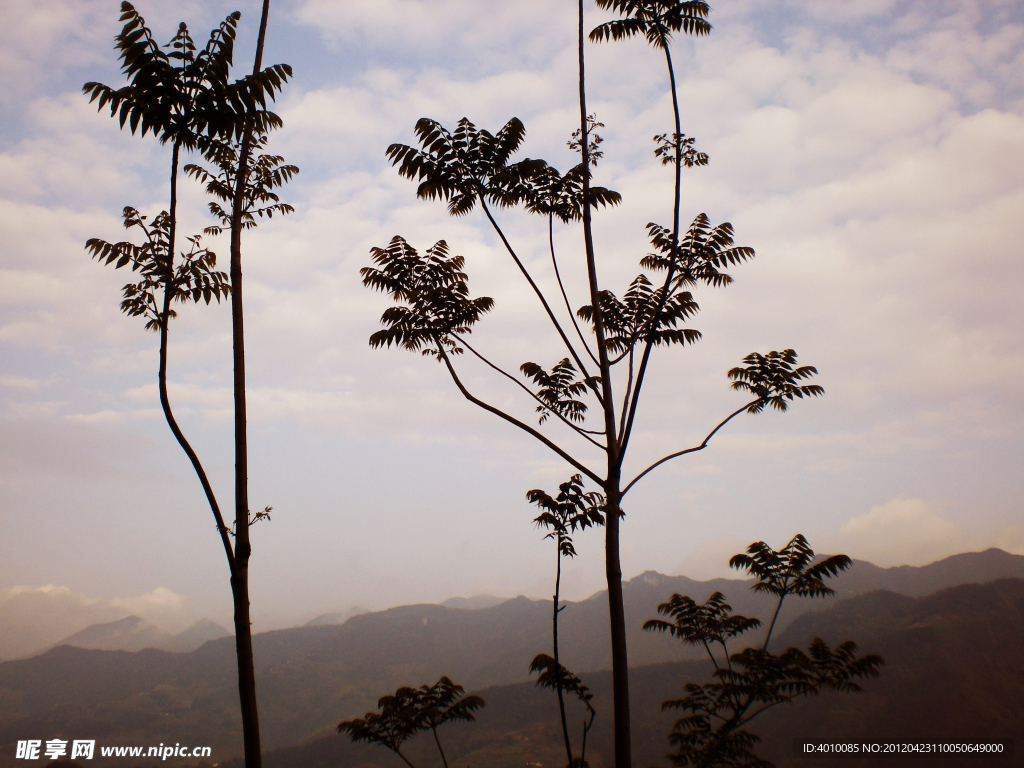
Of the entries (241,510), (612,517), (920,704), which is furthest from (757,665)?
(920,704)

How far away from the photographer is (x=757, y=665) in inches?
462

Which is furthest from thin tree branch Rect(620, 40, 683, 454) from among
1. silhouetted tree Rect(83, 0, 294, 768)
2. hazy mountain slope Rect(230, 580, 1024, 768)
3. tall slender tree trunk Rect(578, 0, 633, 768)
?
hazy mountain slope Rect(230, 580, 1024, 768)

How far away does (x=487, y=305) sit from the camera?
9.78 meters

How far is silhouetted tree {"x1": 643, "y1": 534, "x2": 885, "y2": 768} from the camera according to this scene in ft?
36.6

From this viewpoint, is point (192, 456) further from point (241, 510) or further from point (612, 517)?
point (612, 517)

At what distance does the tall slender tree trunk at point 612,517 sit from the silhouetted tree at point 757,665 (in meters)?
3.99

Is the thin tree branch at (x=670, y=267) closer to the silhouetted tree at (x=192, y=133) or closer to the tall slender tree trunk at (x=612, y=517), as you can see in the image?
the tall slender tree trunk at (x=612, y=517)

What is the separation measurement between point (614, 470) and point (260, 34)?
885cm

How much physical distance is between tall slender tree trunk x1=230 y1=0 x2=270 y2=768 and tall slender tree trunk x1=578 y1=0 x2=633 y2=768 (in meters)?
4.31

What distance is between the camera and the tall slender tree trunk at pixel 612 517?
728cm

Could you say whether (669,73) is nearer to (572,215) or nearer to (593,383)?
(572,215)

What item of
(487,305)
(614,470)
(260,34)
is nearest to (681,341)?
(614,470)

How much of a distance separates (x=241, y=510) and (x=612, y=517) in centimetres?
480

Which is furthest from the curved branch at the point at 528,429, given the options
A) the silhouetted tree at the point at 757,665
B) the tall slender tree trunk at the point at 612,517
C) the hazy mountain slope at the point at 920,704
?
the hazy mountain slope at the point at 920,704
